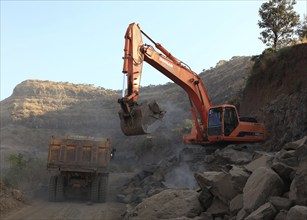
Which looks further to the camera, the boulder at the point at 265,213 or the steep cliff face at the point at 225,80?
the steep cliff face at the point at 225,80

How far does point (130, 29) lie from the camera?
46.2 ft

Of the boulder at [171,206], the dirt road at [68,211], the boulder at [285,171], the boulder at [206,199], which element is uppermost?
the boulder at [285,171]

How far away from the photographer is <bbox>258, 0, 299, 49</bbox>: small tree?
24.7 m

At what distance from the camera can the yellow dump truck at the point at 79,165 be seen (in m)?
17.0

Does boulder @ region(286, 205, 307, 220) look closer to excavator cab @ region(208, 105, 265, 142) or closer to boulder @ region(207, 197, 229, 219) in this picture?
boulder @ region(207, 197, 229, 219)

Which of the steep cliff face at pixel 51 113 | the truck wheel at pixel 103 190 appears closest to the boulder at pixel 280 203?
the truck wheel at pixel 103 190

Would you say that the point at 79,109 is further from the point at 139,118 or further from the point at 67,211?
the point at 139,118

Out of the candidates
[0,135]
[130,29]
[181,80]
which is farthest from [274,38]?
[0,135]

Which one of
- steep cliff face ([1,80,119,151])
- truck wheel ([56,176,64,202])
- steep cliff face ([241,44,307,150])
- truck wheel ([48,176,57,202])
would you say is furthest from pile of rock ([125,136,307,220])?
steep cliff face ([1,80,119,151])

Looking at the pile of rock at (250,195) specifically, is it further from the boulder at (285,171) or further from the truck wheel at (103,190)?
the truck wheel at (103,190)

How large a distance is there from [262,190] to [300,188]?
2.60 ft

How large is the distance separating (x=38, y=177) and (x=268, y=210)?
18294 mm

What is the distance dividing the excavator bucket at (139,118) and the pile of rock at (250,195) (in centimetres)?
232

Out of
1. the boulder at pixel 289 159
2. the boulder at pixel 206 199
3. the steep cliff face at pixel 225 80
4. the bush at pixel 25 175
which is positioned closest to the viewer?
the boulder at pixel 289 159
